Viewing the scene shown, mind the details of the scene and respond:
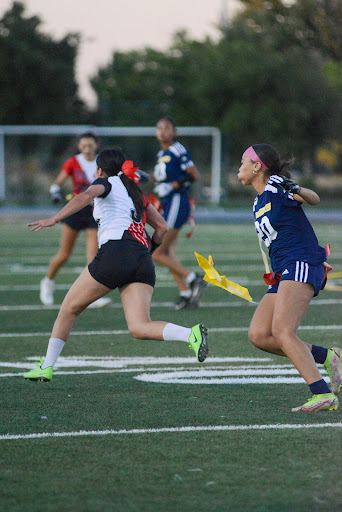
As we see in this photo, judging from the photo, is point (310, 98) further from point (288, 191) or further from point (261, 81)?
point (288, 191)

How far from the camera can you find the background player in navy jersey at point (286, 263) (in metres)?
5.56

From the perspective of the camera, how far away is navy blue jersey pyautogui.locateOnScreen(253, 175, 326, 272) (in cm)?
564

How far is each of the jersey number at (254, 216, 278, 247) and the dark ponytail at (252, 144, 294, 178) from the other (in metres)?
0.36

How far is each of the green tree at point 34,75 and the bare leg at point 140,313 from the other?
3741cm

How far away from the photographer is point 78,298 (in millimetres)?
6215

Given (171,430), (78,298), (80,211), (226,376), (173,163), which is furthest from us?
(173,163)

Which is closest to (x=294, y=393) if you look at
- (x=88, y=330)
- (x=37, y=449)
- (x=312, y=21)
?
(x=37, y=449)

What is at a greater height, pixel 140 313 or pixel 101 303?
pixel 140 313

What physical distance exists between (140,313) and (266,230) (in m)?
1.03

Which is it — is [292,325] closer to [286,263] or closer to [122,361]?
[286,263]

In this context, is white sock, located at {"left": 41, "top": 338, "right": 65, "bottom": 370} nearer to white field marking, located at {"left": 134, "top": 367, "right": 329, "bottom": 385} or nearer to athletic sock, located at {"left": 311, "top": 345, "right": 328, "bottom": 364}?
white field marking, located at {"left": 134, "top": 367, "right": 329, "bottom": 385}

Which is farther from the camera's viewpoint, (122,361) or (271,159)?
(122,361)

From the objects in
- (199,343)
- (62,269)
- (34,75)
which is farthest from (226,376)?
(34,75)

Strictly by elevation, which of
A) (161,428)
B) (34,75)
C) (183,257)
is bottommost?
(183,257)
